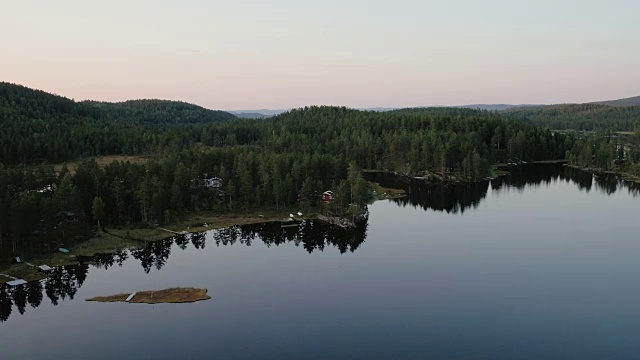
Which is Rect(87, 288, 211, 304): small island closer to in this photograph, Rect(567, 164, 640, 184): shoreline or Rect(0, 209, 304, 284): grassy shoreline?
Rect(0, 209, 304, 284): grassy shoreline

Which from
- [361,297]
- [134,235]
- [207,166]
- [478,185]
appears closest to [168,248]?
[134,235]

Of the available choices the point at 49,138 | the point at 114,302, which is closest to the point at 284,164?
the point at 114,302

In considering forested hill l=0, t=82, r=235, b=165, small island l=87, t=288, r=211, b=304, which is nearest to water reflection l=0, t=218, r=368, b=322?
small island l=87, t=288, r=211, b=304

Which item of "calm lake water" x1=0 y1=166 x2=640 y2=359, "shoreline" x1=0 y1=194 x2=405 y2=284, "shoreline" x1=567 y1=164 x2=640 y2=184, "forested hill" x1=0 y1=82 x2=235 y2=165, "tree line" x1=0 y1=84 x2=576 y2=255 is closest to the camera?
"calm lake water" x1=0 y1=166 x2=640 y2=359

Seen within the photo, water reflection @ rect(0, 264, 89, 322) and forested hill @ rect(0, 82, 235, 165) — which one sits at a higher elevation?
forested hill @ rect(0, 82, 235, 165)

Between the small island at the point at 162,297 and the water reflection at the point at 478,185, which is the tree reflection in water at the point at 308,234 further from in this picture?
the small island at the point at 162,297

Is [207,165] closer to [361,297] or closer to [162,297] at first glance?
[162,297]

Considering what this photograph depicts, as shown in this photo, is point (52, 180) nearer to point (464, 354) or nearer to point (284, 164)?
point (284, 164)
